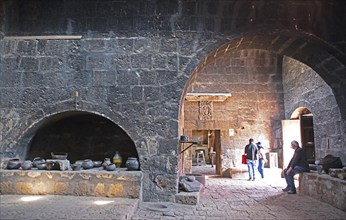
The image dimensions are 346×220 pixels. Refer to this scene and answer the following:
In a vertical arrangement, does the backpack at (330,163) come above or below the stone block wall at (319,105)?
below

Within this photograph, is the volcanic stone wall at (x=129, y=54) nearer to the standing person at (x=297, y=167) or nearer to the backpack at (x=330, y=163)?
the backpack at (x=330, y=163)

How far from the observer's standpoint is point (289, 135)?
6.57m

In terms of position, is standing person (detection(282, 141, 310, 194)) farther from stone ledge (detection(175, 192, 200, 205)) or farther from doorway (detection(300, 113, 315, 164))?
stone ledge (detection(175, 192, 200, 205))

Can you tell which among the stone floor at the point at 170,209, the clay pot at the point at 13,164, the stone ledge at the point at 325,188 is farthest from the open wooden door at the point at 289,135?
the clay pot at the point at 13,164

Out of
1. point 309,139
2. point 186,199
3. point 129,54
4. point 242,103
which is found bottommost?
point 186,199

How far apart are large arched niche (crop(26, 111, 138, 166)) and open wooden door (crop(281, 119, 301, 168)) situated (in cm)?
377

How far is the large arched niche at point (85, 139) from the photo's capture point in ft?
15.5

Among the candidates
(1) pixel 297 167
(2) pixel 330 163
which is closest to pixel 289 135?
(1) pixel 297 167

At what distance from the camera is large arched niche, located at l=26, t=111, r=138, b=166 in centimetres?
471

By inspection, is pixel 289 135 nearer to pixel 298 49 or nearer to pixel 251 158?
pixel 251 158

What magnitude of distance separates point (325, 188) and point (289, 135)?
9.85 ft

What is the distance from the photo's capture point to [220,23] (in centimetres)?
374

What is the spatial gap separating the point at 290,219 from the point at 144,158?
5.99 feet

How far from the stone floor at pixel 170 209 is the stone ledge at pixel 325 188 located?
0.09 meters
